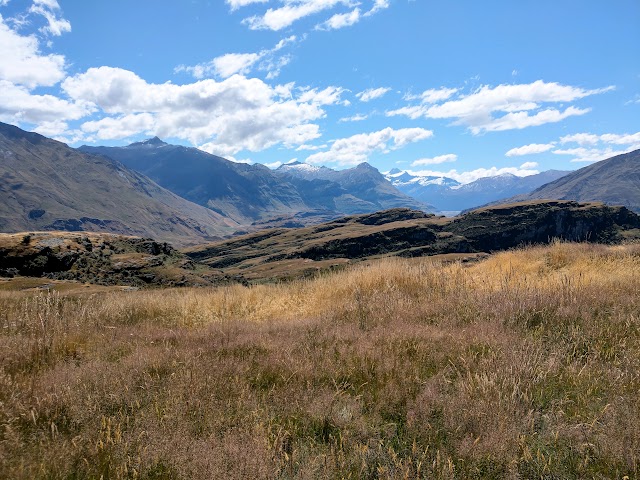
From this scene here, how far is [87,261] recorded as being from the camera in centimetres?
2638

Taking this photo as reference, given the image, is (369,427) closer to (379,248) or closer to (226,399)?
(226,399)

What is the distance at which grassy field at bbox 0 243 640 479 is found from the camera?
3.31 m

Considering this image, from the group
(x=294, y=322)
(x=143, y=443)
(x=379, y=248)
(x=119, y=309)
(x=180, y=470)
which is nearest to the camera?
(x=180, y=470)

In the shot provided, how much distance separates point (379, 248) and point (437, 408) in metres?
160

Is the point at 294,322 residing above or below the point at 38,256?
below

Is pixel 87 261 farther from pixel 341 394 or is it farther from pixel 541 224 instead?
pixel 541 224

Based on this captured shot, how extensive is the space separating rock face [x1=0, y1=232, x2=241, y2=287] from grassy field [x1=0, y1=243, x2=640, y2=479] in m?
18.7

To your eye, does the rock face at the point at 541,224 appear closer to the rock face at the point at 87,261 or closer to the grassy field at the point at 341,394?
the rock face at the point at 87,261

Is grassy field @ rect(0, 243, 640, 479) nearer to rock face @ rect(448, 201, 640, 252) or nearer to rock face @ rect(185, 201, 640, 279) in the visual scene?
rock face @ rect(185, 201, 640, 279)

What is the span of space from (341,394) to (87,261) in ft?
88.5

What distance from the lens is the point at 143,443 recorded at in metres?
3.57

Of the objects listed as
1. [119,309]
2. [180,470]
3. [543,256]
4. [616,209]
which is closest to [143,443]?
[180,470]

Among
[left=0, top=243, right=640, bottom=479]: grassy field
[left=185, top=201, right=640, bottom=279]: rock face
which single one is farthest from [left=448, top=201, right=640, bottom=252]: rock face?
[left=0, top=243, right=640, bottom=479]: grassy field

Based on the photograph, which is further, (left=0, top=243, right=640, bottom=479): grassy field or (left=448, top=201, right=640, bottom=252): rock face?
(left=448, top=201, right=640, bottom=252): rock face
